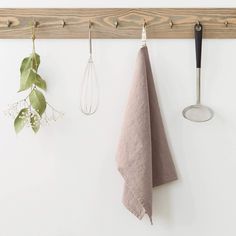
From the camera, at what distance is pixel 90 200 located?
1062 mm

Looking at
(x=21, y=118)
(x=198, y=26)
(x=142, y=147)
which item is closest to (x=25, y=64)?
(x=21, y=118)

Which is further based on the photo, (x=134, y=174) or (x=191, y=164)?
(x=191, y=164)

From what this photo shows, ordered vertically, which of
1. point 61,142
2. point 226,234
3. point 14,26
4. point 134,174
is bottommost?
point 226,234

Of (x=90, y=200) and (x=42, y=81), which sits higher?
(x=42, y=81)

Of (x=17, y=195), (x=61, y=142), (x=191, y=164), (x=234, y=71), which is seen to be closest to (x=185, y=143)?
(x=191, y=164)

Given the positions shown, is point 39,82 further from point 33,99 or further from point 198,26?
point 198,26

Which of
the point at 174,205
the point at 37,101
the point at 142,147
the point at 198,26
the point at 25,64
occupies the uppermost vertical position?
the point at 198,26

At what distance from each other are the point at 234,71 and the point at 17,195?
77cm

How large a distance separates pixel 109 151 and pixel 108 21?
0.39 m

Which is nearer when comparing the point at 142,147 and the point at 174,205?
the point at 142,147

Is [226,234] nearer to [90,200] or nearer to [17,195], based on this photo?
[90,200]

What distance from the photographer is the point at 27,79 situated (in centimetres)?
98

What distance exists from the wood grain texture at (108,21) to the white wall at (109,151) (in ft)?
0.10

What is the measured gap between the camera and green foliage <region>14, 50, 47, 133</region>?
3.22 ft
